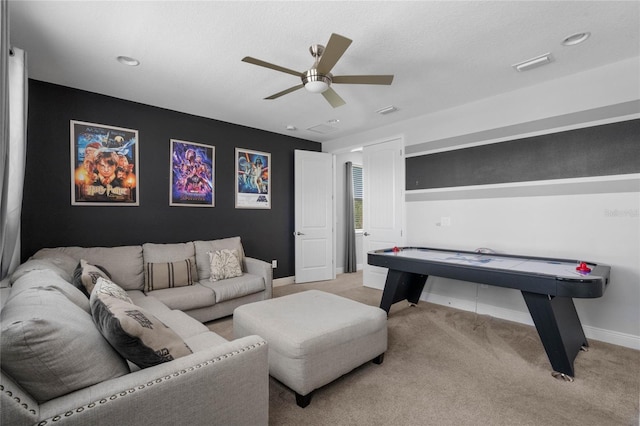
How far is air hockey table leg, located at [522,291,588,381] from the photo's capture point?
2.21 metres

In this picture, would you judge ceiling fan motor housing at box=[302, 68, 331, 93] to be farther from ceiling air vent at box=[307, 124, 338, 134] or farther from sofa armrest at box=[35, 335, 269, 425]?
ceiling air vent at box=[307, 124, 338, 134]

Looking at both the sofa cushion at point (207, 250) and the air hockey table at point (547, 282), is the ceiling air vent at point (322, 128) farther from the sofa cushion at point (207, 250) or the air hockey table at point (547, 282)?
the air hockey table at point (547, 282)

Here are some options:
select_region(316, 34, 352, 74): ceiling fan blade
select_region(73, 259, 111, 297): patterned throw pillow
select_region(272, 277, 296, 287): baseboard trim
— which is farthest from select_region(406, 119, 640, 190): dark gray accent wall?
select_region(73, 259, 111, 297): patterned throw pillow

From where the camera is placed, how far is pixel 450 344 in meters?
2.78

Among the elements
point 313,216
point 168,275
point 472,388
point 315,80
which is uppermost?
point 315,80

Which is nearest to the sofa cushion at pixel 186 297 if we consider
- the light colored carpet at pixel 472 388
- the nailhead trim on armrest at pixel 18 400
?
the light colored carpet at pixel 472 388

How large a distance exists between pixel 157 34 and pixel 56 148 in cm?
190

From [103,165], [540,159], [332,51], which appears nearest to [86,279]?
[103,165]

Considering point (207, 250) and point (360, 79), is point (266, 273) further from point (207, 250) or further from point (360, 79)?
point (360, 79)

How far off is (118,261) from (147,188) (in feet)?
3.42

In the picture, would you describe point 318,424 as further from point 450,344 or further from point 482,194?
point 482,194

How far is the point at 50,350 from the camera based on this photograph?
3.20 feet

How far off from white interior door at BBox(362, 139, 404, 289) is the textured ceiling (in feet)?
4.02

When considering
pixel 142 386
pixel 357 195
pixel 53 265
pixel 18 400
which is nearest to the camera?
pixel 18 400
